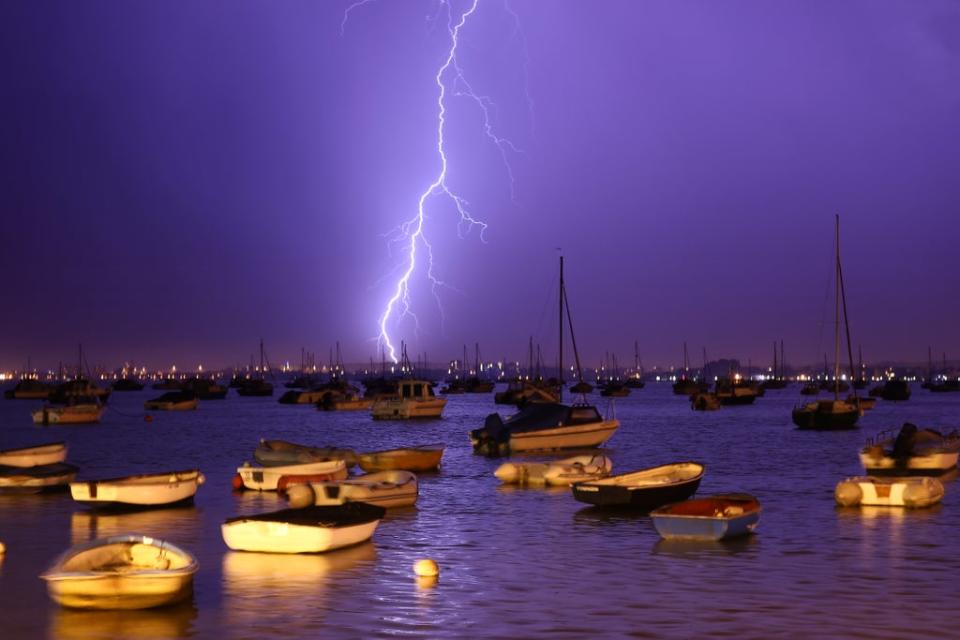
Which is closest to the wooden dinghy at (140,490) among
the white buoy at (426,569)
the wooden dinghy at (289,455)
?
the wooden dinghy at (289,455)

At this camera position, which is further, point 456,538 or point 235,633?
point 456,538

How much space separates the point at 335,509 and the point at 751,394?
414 feet

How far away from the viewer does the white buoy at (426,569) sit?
2047 cm

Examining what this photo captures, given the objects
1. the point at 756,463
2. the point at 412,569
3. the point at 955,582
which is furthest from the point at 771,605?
the point at 756,463

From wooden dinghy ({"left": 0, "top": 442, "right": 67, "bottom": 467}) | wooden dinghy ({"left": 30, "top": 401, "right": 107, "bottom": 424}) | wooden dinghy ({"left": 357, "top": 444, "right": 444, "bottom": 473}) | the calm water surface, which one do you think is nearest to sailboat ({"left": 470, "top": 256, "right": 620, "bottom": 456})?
wooden dinghy ({"left": 357, "top": 444, "right": 444, "bottom": 473})

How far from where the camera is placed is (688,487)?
3022 cm

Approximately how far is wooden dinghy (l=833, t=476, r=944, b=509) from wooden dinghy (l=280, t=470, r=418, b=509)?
12.1 meters

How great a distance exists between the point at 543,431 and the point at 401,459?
1255 centimetres

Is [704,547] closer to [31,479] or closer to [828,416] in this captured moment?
[31,479]

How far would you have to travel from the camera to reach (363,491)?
29281 millimetres

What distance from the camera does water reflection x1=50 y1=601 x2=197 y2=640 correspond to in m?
16.0

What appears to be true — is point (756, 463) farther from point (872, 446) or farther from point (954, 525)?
point (954, 525)

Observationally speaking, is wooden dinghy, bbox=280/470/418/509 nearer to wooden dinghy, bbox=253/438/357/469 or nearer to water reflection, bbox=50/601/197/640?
wooden dinghy, bbox=253/438/357/469

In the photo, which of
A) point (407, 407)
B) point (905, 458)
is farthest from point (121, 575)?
point (407, 407)
